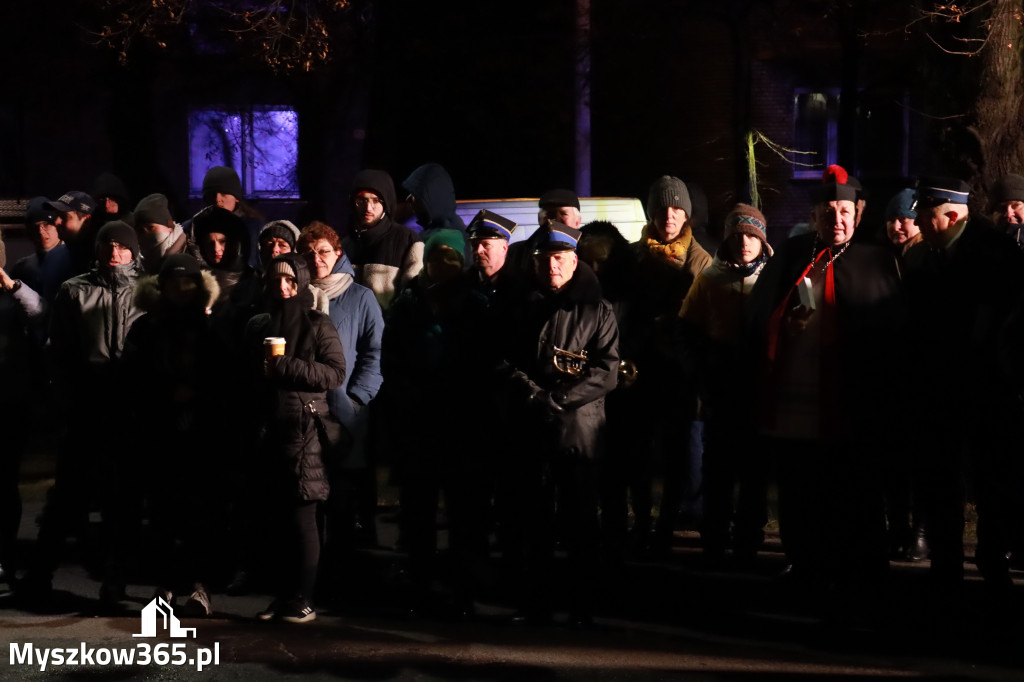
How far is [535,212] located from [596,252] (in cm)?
421

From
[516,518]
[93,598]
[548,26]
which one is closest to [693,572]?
[516,518]

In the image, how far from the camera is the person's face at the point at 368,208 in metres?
8.88

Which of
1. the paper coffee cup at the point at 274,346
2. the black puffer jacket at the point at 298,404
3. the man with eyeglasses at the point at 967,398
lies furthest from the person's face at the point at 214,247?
the man with eyeglasses at the point at 967,398

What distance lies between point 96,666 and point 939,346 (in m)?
4.14

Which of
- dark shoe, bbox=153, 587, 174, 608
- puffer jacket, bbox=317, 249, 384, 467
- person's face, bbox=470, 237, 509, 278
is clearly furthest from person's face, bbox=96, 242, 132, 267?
person's face, bbox=470, 237, 509, 278

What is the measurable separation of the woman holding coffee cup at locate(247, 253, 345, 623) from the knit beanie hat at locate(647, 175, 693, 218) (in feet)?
8.66

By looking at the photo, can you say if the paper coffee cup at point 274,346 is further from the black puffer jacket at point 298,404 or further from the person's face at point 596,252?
the person's face at point 596,252

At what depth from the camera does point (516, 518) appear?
687 centimetres

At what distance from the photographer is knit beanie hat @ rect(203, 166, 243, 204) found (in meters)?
9.68

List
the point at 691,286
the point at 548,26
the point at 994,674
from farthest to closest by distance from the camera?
the point at 548,26
the point at 691,286
the point at 994,674

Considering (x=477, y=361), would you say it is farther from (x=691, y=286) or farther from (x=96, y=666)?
(x=96, y=666)

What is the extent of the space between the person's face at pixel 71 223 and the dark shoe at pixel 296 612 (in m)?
3.89

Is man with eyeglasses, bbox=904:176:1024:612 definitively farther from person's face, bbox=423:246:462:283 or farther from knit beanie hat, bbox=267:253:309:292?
knit beanie hat, bbox=267:253:309:292

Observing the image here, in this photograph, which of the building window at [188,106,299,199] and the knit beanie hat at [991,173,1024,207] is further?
the building window at [188,106,299,199]
